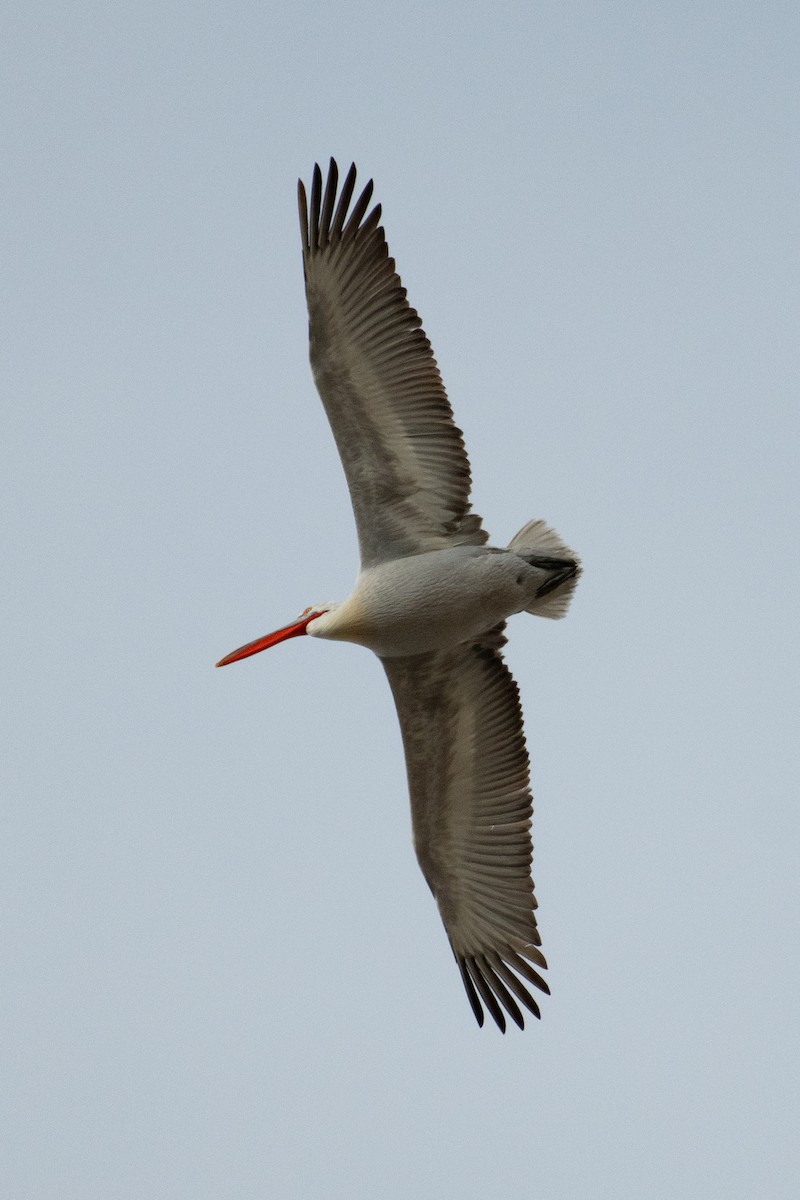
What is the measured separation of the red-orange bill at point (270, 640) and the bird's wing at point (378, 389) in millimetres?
603

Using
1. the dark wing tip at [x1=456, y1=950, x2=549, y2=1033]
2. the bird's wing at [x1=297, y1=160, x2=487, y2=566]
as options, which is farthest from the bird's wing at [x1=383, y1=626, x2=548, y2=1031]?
the bird's wing at [x1=297, y1=160, x2=487, y2=566]

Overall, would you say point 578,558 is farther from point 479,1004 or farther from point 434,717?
point 479,1004

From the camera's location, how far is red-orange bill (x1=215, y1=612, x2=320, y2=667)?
880 centimetres

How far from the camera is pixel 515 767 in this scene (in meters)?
8.91

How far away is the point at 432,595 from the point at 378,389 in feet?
3.28

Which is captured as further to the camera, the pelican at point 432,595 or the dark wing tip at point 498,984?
the dark wing tip at point 498,984

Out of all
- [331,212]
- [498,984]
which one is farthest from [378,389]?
[498,984]

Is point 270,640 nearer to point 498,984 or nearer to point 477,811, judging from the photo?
point 477,811

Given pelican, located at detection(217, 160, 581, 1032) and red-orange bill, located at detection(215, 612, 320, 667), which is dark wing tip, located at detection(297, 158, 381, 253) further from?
red-orange bill, located at detection(215, 612, 320, 667)

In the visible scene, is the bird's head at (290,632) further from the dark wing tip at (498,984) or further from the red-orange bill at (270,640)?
the dark wing tip at (498,984)

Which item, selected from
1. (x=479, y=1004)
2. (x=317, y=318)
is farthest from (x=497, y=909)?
(x=317, y=318)

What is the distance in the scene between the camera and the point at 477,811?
8.88 metres

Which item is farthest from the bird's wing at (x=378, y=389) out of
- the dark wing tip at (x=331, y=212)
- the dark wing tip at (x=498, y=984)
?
the dark wing tip at (x=498, y=984)

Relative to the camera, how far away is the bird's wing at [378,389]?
8.09 metres
